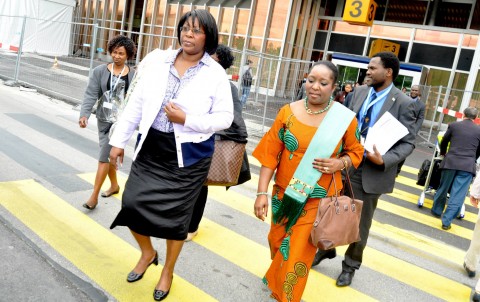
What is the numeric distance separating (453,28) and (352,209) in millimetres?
18217

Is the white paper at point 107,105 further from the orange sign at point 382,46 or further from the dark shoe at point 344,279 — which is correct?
the orange sign at point 382,46

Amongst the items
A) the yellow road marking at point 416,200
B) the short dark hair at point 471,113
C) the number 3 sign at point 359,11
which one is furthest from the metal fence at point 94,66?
Result: the number 3 sign at point 359,11

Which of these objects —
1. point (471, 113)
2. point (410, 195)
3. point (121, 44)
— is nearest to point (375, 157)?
point (121, 44)

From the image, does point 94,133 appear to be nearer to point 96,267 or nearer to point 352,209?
point 96,267

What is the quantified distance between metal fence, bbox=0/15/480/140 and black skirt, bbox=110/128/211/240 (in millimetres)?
3531

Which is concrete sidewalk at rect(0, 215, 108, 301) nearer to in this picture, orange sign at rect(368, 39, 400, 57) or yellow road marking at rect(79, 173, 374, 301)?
yellow road marking at rect(79, 173, 374, 301)

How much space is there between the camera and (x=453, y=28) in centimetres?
1827

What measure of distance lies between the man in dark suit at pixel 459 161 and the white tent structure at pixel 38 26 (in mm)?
11000

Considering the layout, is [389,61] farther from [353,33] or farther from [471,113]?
[353,33]

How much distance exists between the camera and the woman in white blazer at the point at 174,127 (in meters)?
2.89

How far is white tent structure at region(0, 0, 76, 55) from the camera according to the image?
1638cm

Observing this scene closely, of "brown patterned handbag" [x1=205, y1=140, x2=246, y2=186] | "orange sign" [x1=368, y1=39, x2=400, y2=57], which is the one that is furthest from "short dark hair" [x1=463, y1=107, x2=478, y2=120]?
"orange sign" [x1=368, y1=39, x2=400, y2=57]

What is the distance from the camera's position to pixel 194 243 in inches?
170

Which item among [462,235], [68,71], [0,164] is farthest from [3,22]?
[462,235]
